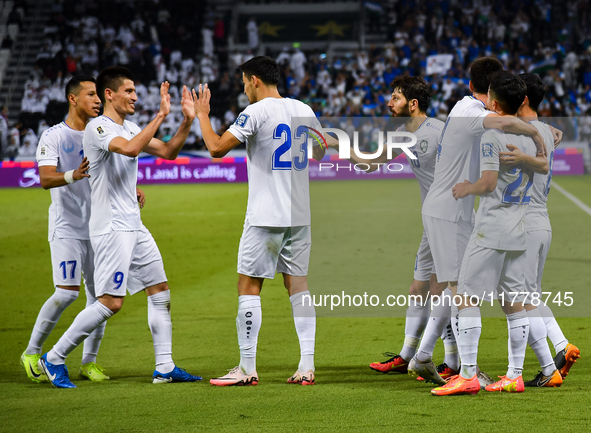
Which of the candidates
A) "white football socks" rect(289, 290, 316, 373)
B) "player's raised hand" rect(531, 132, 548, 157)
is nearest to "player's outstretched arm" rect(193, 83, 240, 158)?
"white football socks" rect(289, 290, 316, 373)

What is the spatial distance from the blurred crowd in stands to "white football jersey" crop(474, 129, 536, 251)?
67.8 feet

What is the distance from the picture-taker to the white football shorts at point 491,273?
4.30 m

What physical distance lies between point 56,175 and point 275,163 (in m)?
1.57

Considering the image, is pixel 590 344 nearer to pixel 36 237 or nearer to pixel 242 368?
pixel 242 368

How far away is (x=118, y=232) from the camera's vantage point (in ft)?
15.7

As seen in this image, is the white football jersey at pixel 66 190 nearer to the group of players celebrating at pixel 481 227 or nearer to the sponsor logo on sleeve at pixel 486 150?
the group of players celebrating at pixel 481 227

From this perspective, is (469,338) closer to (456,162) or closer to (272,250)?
(456,162)

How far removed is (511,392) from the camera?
14.6 feet

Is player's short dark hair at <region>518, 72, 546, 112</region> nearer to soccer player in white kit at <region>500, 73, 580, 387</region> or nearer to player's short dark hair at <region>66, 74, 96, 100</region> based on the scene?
soccer player in white kit at <region>500, 73, 580, 387</region>

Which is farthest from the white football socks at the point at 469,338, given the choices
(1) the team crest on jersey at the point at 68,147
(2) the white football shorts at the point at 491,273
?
(1) the team crest on jersey at the point at 68,147

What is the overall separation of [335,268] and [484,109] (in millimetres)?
5486

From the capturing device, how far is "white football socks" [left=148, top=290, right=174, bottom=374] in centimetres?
489

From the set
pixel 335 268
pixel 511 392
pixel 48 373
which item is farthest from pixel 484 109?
pixel 335 268

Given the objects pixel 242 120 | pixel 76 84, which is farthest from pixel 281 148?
pixel 76 84
